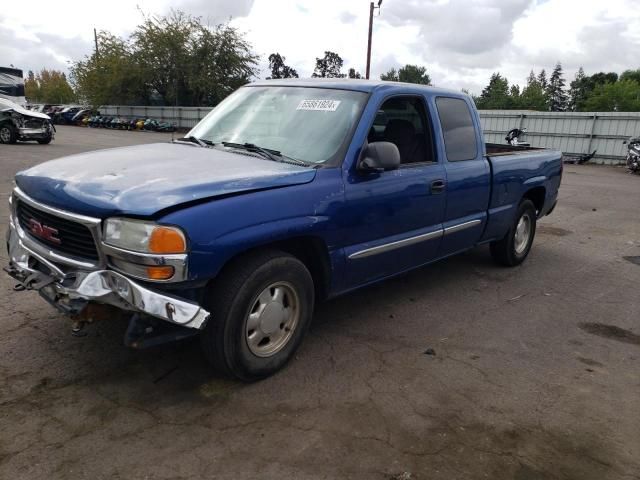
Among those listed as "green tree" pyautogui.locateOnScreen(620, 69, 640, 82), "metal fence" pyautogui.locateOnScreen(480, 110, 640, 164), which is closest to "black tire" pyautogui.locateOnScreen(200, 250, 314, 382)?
"metal fence" pyautogui.locateOnScreen(480, 110, 640, 164)

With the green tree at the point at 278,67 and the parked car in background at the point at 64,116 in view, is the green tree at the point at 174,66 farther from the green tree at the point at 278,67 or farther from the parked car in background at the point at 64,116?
the green tree at the point at 278,67

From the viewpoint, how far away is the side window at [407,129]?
4.12 m

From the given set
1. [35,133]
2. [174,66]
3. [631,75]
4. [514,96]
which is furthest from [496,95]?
[35,133]

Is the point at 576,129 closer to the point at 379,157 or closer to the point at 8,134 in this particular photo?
the point at 379,157

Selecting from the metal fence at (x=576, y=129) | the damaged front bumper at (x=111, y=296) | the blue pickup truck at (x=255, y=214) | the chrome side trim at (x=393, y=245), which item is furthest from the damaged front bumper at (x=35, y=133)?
the chrome side trim at (x=393, y=245)

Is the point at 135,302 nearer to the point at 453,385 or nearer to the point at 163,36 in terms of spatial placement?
the point at 453,385

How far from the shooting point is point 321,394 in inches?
124

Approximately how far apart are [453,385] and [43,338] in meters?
2.84

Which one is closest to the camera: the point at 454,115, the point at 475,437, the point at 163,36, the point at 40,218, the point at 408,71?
the point at 475,437

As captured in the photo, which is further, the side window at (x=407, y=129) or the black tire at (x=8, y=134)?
the black tire at (x=8, y=134)

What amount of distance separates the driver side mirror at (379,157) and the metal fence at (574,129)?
20909 mm

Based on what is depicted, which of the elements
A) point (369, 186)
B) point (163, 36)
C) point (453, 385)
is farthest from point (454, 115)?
point (163, 36)

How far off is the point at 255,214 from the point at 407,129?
6.57 feet

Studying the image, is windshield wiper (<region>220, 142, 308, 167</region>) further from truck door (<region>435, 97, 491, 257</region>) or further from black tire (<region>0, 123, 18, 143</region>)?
black tire (<region>0, 123, 18, 143</region>)
